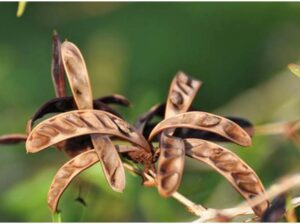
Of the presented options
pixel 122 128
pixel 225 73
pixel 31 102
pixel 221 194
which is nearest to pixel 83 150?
pixel 122 128

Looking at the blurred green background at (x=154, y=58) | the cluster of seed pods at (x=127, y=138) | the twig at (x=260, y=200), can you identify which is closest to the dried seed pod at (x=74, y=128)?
the cluster of seed pods at (x=127, y=138)

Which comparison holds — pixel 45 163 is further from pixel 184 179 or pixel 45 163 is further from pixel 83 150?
pixel 83 150

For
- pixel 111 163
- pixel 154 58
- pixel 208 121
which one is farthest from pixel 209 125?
pixel 154 58

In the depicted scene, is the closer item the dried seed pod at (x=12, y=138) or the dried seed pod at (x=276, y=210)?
the dried seed pod at (x=276, y=210)

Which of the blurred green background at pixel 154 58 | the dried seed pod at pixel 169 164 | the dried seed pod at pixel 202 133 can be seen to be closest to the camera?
the dried seed pod at pixel 169 164

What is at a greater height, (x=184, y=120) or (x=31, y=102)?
(x=184, y=120)

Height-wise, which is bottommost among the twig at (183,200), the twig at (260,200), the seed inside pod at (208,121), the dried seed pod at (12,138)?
the dried seed pod at (12,138)

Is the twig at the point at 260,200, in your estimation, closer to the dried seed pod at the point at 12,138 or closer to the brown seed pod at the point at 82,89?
the brown seed pod at the point at 82,89
